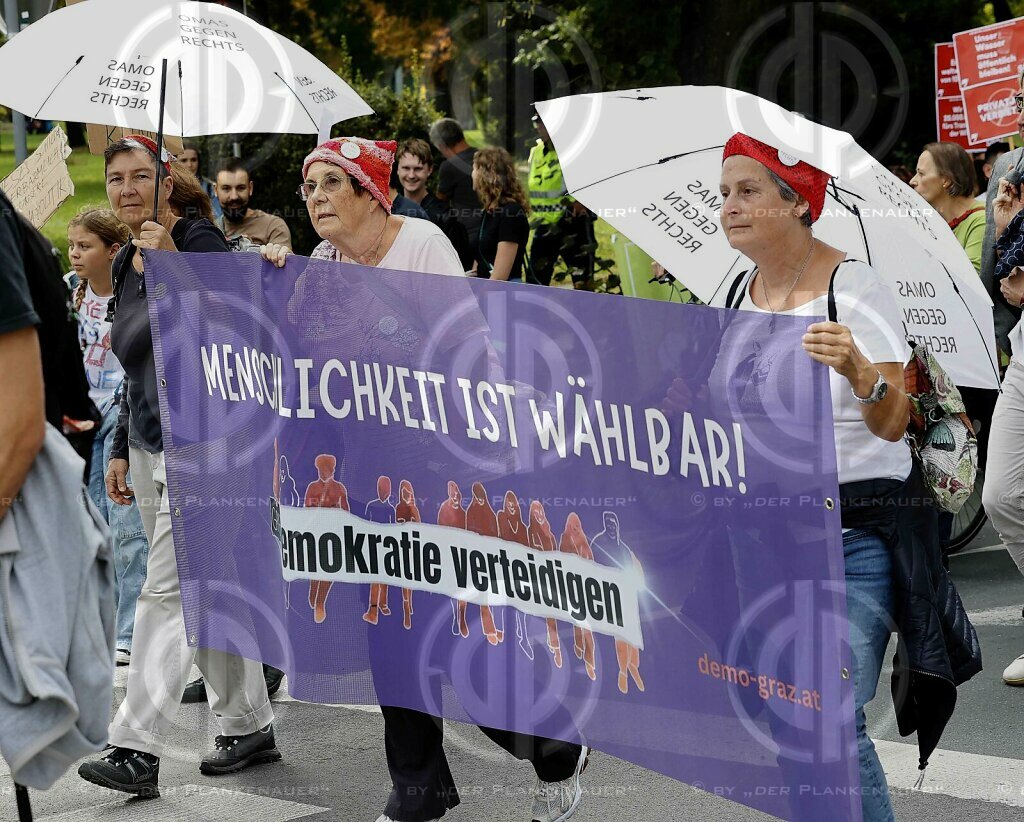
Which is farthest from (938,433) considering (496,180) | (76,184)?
(76,184)

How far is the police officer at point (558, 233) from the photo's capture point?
1135cm

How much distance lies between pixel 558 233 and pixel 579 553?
7.80 metres

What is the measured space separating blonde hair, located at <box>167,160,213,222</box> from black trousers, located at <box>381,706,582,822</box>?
2.08 m

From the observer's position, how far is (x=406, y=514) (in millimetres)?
4125

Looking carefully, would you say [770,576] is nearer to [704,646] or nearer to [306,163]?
[704,646]

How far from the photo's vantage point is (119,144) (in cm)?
544

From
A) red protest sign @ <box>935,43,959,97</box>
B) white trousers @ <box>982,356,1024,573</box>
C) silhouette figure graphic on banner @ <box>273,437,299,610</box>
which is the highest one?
red protest sign @ <box>935,43,959,97</box>

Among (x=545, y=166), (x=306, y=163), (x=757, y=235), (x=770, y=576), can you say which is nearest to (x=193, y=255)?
(x=306, y=163)

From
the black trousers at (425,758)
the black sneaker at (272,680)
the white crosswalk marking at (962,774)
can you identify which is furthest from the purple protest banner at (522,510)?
the white crosswalk marking at (962,774)

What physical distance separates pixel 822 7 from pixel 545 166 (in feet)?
30.7

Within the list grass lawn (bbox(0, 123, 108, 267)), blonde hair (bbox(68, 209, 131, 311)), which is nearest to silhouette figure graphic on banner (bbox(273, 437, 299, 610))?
blonde hair (bbox(68, 209, 131, 311))

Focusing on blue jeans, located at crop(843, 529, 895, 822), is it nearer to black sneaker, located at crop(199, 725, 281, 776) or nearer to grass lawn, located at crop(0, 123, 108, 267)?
black sneaker, located at crop(199, 725, 281, 776)

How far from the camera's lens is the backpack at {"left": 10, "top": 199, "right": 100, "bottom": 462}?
292 cm

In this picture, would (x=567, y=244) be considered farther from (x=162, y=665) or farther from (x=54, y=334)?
(x=54, y=334)
